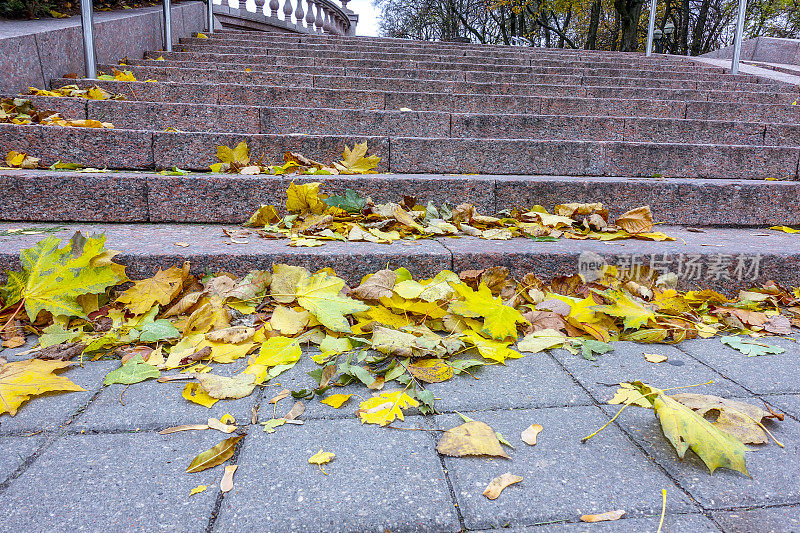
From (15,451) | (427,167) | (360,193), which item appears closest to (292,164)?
(360,193)

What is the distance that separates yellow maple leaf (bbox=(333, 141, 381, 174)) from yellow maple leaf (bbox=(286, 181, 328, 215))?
0.50 m

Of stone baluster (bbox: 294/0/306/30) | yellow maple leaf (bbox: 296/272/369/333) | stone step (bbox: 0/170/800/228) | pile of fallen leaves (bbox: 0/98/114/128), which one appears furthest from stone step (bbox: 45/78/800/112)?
stone baluster (bbox: 294/0/306/30)

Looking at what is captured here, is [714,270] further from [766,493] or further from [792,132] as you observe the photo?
[792,132]

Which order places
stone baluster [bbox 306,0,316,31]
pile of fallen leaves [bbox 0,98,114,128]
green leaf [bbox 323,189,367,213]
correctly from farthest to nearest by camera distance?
1. stone baluster [bbox 306,0,316,31]
2. pile of fallen leaves [bbox 0,98,114,128]
3. green leaf [bbox 323,189,367,213]

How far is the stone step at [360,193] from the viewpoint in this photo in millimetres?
2467

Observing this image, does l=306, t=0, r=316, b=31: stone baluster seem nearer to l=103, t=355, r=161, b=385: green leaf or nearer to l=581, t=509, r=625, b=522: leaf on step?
l=103, t=355, r=161, b=385: green leaf

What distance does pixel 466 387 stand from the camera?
1.43 meters

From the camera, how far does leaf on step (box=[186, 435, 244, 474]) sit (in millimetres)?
1064

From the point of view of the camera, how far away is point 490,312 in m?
1.62

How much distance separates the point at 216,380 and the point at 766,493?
4.28 feet

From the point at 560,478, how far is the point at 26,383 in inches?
53.5

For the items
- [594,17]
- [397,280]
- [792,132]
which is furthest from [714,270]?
[594,17]

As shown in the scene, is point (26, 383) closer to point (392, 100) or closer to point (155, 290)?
point (155, 290)

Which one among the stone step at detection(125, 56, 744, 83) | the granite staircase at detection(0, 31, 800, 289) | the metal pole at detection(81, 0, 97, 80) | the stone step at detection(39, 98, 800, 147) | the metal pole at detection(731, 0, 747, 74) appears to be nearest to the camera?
the granite staircase at detection(0, 31, 800, 289)
